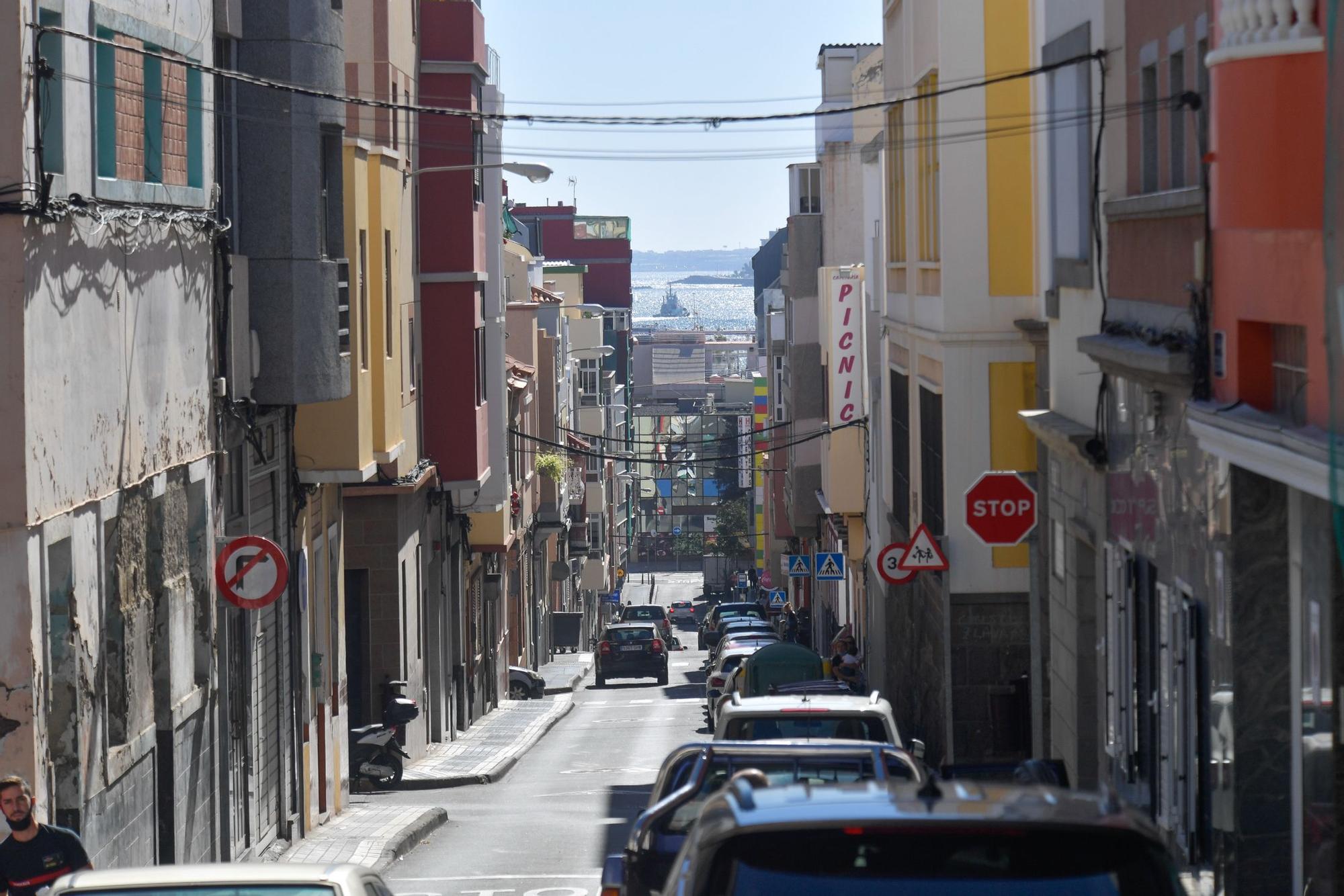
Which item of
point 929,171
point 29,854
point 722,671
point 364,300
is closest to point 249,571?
point 29,854

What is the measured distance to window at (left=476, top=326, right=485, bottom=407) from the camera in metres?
28.9

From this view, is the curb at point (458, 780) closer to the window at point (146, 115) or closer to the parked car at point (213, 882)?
the window at point (146, 115)

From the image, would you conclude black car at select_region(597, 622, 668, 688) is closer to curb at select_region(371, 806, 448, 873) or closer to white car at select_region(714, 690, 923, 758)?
curb at select_region(371, 806, 448, 873)

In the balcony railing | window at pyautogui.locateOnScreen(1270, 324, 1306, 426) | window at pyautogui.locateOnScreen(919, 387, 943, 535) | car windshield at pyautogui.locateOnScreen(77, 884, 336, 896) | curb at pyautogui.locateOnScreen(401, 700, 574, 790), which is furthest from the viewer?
curb at pyautogui.locateOnScreen(401, 700, 574, 790)

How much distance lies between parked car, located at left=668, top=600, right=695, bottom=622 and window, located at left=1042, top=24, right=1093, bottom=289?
87396mm

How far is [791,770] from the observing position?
10.8 m

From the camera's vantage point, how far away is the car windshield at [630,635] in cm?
5200

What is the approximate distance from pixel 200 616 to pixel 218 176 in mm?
3849

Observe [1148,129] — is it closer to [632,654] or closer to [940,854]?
[940,854]

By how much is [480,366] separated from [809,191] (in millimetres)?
32758

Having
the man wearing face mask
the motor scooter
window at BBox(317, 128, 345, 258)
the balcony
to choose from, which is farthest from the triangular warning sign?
the man wearing face mask

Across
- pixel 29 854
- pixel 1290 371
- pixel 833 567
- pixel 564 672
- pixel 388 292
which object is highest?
pixel 388 292

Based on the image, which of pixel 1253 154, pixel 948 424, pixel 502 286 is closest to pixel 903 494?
pixel 948 424

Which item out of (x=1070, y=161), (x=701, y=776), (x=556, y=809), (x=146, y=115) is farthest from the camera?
(x=556, y=809)
